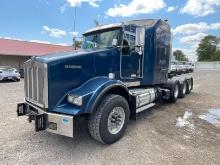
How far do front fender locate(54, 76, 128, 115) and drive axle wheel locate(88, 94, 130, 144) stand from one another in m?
0.28

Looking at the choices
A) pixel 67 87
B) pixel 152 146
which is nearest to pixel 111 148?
pixel 152 146

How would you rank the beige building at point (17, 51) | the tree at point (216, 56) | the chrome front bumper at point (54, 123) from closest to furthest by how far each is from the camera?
the chrome front bumper at point (54, 123)
the beige building at point (17, 51)
the tree at point (216, 56)

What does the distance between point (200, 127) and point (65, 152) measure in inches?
149

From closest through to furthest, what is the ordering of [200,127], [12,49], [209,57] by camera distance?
[200,127], [12,49], [209,57]

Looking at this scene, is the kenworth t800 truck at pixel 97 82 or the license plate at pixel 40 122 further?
the kenworth t800 truck at pixel 97 82

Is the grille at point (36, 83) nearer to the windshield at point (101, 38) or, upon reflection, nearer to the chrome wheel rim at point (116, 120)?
the chrome wheel rim at point (116, 120)

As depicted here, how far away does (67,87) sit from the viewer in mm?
4559

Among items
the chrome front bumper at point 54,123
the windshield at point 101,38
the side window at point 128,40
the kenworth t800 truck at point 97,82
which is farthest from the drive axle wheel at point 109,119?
the windshield at point 101,38

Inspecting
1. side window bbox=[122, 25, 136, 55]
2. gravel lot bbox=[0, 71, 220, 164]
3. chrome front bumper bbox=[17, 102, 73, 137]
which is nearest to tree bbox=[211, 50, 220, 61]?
gravel lot bbox=[0, 71, 220, 164]

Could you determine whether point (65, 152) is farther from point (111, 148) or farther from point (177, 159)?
point (177, 159)

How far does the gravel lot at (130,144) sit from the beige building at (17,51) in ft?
64.4

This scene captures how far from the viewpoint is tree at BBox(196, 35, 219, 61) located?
9931 centimetres

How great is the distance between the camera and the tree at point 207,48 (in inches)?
3910

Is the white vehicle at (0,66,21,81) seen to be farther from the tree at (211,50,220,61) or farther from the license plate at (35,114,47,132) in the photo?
the tree at (211,50,220,61)
